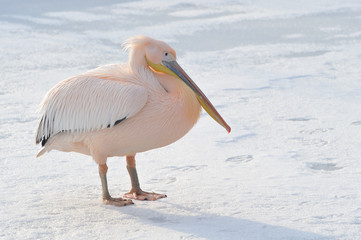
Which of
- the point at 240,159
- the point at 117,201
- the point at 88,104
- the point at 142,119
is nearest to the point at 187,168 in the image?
the point at 240,159

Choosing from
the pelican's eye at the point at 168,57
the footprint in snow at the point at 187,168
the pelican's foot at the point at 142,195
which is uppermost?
the pelican's eye at the point at 168,57

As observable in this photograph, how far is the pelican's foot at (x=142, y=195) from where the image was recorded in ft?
11.3

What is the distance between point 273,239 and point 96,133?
1.04m

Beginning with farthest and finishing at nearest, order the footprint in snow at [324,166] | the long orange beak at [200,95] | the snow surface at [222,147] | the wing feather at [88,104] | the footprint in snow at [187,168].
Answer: the footprint in snow at [187,168]
the footprint in snow at [324,166]
the long orange beak at [200,95]
the wing feather at [88,104]
the snow surface at [222,147]

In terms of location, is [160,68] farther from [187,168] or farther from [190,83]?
[187,168]

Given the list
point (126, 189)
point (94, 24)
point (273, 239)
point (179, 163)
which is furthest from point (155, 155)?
point (94, 24)

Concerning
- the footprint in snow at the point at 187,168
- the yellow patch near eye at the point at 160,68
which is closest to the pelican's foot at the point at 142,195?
the footprint in snow at the point at 187,168

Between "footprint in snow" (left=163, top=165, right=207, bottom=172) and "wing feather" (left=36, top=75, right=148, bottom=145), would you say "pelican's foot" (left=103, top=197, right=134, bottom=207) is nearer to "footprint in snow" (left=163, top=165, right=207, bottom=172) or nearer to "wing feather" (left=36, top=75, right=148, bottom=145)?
"wing feather" (left=36, top=75, right=148, bottom=145)

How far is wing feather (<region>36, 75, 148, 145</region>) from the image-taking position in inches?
125

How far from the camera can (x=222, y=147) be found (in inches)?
168

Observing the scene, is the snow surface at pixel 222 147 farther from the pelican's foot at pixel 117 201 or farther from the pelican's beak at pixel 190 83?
the pelican's beak at pixel 190 83

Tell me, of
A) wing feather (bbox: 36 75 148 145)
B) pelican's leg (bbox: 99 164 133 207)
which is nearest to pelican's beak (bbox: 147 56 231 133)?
wing feather (bbox: 36 75 148 145)

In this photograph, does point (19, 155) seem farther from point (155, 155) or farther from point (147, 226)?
point (147, 226)

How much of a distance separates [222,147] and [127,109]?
125 centimetres
